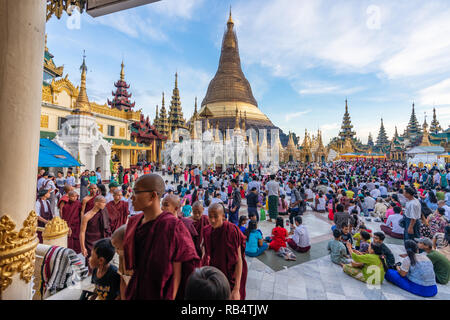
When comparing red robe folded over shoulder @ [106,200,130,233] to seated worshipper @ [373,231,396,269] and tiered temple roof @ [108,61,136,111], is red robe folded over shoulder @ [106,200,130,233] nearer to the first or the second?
seated worshipper @ [373,231,396,269]

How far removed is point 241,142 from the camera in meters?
22.4

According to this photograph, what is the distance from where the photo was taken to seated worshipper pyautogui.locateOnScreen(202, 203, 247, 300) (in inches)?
92.7

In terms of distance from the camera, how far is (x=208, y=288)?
3.89 ft

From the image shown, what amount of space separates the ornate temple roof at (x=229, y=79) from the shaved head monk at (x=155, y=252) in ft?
129

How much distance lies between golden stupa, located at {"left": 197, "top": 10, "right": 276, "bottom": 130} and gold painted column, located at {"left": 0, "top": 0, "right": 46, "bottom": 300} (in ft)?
111

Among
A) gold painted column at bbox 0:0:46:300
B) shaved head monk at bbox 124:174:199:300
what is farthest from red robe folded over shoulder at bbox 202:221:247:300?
gold painted column at bbox 0:0:46:300

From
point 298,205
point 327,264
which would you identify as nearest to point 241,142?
point 298,205

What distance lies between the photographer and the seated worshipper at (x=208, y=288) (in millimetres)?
1189

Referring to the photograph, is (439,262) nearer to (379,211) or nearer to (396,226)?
(396,226)

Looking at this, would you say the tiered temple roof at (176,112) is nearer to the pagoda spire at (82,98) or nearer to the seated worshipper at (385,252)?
A: the pagoda spire at (82,98)

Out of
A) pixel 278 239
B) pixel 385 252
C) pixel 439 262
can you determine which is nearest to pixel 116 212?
pixel 278 239

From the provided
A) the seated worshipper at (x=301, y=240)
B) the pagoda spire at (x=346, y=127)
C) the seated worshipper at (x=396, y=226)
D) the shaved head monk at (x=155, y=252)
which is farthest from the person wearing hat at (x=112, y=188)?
the pagoda spire at (x=346, y=127)
